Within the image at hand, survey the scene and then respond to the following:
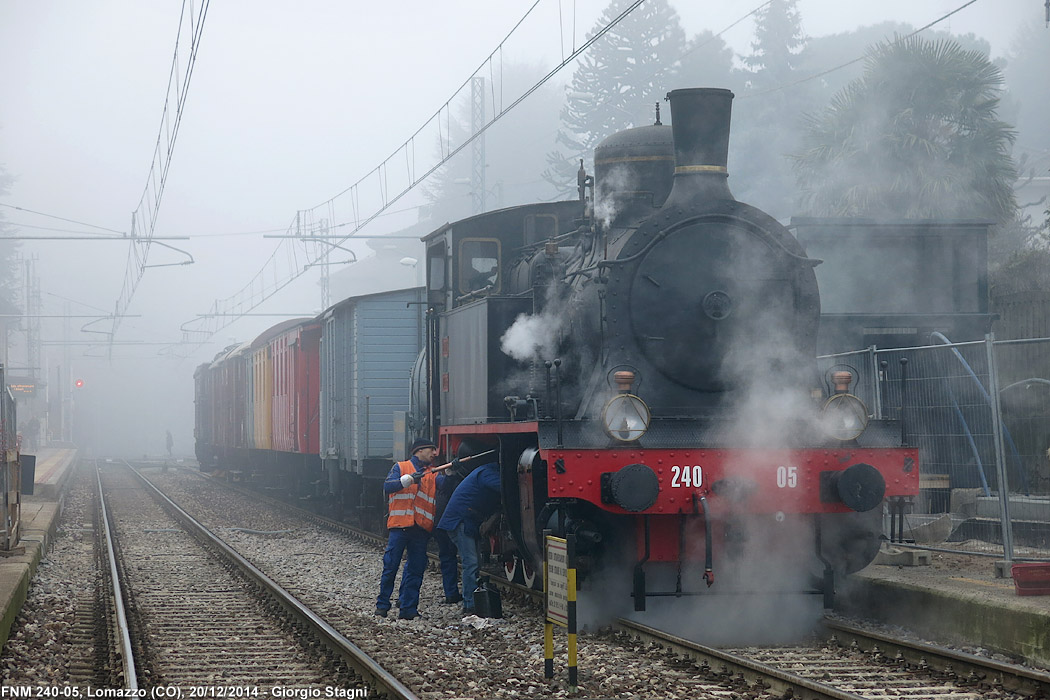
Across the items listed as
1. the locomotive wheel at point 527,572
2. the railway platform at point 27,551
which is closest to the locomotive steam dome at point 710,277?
the locomotive wheel at point 527,572

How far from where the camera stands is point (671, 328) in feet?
26.6

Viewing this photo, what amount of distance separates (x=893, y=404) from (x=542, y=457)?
219 inches

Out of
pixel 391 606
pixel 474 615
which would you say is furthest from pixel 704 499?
pixel 391 606

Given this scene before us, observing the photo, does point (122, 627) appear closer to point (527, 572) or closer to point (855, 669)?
point (527, 572)

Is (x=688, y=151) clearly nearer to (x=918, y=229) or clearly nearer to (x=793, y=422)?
(x=793, y=422)

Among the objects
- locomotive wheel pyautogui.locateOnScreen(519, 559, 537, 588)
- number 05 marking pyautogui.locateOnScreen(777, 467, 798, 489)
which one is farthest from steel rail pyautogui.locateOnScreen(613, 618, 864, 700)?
locomotive wheel pyautogui.locateOnScreen(519, 559, 537, 588)

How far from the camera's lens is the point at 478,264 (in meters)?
10.4

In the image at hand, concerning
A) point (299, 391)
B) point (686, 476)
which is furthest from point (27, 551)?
point (299, 391)

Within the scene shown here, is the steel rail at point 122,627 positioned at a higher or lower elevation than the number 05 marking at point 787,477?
lower

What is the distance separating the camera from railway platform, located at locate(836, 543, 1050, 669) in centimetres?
687

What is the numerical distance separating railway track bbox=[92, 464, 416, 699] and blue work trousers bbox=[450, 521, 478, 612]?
123 cm

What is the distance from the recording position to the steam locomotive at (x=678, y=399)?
24.4 ft

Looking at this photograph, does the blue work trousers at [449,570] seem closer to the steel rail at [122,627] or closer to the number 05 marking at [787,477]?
the steel rail at [122,627]

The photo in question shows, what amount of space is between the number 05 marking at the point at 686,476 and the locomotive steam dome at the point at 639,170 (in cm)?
223
